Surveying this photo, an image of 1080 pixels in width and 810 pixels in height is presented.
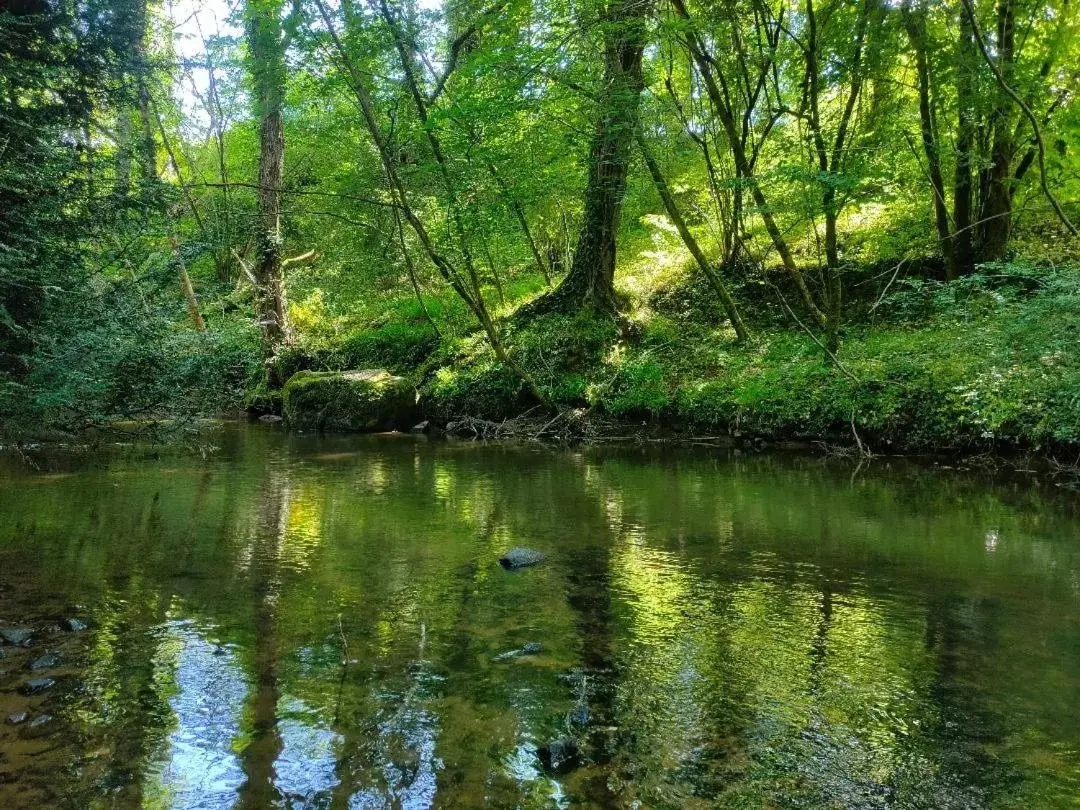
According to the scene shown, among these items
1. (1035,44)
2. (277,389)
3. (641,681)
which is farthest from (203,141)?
(641,681)

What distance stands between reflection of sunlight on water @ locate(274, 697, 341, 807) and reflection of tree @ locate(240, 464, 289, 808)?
32mm

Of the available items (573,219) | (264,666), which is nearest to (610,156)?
(573,219)

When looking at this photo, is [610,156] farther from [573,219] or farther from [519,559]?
[519,559]

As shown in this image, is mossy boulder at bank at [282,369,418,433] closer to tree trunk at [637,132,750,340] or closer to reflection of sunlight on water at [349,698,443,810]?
tree trunk at [637,132,750,340]

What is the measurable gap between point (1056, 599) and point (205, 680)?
5232mm

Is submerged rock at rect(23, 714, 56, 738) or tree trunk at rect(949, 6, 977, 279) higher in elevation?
tree trunk at rect(949, 6, 977, 279)

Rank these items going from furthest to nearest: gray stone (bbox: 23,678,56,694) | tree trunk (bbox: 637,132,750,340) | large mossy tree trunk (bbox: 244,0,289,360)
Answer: large mossy tree trunk (bbox: 244,0,289,360), tree trunk (bbox: 637,132,750,340), gray stone (bbox: 23,678,56,694)

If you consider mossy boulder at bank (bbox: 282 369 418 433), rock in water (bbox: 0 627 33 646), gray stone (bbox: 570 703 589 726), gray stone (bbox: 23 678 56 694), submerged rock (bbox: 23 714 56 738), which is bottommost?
gray stone (bbox: 570 703 589 726)

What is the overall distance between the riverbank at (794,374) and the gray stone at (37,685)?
875cm

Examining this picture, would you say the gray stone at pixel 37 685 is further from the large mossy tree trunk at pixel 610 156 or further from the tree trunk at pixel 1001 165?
the tree trunk at pixel 1001 165

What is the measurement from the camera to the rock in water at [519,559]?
576 centimetres

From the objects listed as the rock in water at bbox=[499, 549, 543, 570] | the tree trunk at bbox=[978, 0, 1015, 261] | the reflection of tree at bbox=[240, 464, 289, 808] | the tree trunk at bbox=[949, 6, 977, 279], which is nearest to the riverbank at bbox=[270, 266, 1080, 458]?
the tree trunk at bbox=[949, 6, 977, 279]

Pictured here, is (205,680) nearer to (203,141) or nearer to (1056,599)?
(1056,599)

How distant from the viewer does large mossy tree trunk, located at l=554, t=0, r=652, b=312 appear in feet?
37.2
